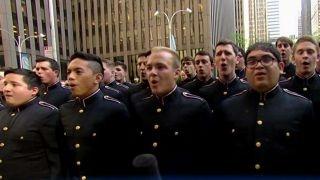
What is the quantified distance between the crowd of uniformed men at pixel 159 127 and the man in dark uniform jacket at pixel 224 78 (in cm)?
133

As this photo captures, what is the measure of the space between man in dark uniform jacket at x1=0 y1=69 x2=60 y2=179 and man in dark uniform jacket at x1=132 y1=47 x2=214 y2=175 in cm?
84

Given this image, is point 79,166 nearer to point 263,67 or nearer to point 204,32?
point 263,67

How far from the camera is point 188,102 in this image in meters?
3.67

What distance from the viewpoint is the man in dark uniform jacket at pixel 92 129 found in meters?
3.49

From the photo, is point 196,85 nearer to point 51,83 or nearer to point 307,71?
point 51,83

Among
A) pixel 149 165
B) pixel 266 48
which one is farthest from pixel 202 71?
pixel 149 165

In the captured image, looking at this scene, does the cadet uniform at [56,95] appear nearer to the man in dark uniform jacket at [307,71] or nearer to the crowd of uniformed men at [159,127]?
the crowd of uniformed men at [159,127]

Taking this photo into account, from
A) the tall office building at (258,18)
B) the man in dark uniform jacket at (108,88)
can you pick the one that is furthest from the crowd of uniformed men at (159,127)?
the tall office building at (258,18)

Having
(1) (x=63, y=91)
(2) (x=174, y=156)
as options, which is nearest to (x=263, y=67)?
(2) (x=174, y=156)

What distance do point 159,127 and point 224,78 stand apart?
6.44ft

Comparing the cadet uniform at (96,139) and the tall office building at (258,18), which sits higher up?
the tall office building at (258,18)

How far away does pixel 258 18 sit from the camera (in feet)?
602

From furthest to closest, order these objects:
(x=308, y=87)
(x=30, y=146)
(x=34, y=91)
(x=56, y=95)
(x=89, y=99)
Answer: (x=56, y=95) → (x=308, y=87) → (x=34, y=91) → (x=89, y=99) → (x=30, y=146)

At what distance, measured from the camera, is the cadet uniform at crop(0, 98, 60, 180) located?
11.3ft
